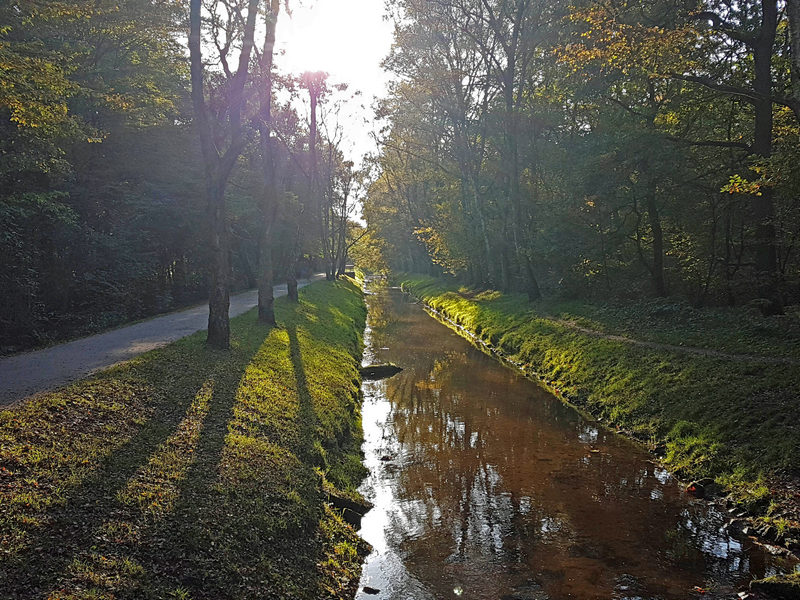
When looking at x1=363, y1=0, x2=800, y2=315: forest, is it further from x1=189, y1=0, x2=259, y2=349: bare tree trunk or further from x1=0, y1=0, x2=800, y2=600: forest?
x1=189, y1=0, x2=259, y2=349: bare tree trunk

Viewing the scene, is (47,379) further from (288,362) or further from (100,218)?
(100,218)

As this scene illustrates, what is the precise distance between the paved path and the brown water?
5.97 m

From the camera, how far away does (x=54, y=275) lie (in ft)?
72.8

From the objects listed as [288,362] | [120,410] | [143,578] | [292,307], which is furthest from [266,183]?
[143,578]

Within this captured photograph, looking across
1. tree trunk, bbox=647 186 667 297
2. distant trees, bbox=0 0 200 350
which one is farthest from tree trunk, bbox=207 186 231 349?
tree trunk, bbox=647 186 667 297

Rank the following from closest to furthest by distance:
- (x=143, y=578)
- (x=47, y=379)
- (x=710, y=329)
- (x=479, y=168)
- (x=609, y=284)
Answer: (x=143, y=578) → (x=47, y=379) → (x=710, y=329) → (x=609, y=284) → (x=479, y=168)

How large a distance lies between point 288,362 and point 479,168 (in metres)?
24.6

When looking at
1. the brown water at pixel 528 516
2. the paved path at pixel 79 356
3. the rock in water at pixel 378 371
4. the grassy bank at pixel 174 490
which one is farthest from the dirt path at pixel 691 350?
the paved path at pixel 79 356

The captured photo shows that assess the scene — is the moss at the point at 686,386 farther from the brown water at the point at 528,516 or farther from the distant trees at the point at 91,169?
the distant trees at the point at 91,169

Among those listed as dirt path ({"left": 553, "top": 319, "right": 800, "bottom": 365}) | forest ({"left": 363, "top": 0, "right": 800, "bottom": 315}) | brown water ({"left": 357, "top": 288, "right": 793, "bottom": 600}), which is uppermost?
forest ({"left": 363, "top": 0, "right": 800, "bottom": 315})

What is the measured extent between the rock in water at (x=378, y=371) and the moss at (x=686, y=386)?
16.2 ft

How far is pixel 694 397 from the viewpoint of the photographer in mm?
11820

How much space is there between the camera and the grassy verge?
881 centimetres

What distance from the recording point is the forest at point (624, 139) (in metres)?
14.4
